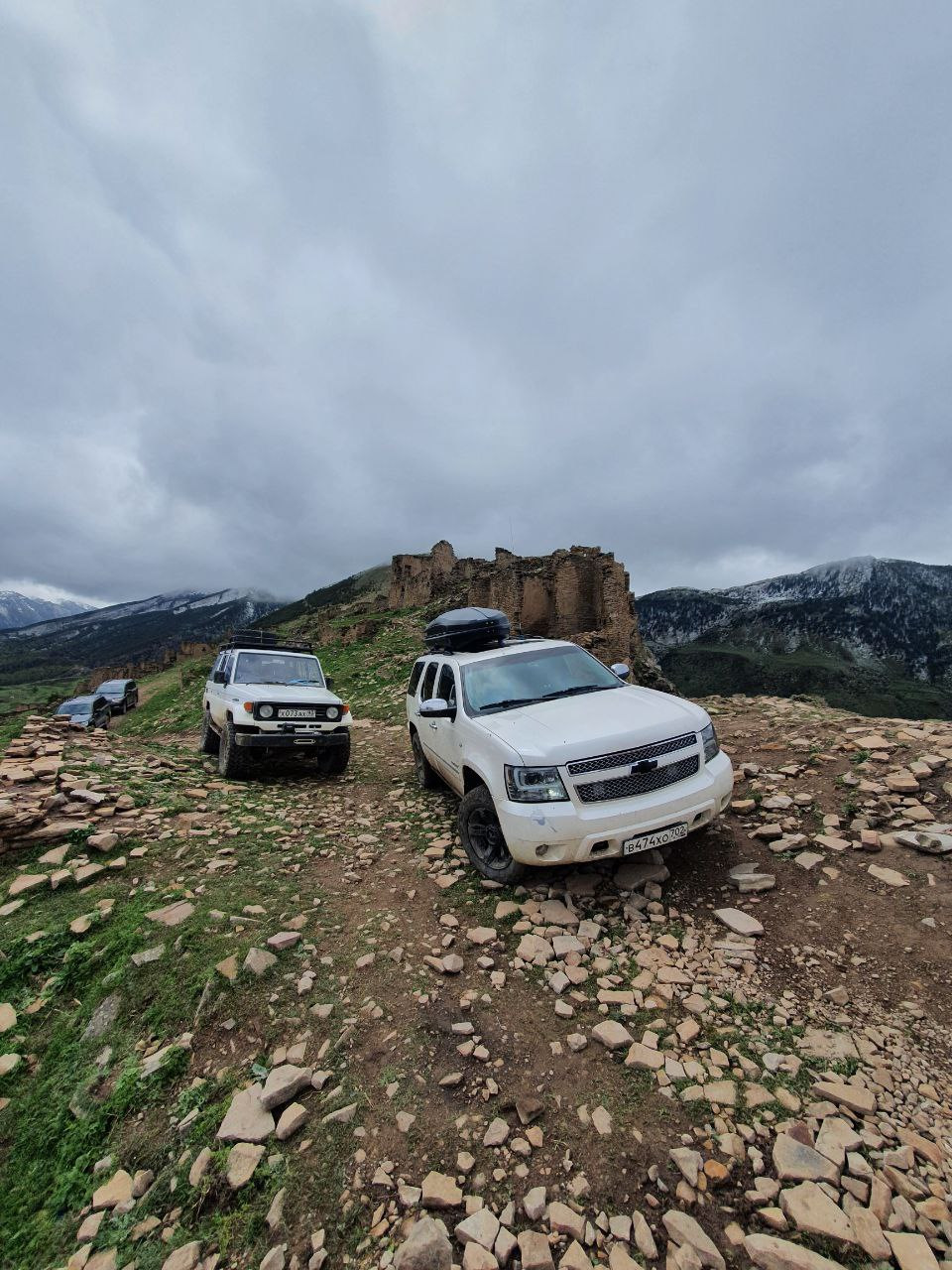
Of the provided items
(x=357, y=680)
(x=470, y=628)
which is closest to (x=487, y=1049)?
(x=470, y=628)

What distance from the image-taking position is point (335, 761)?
8.27 m

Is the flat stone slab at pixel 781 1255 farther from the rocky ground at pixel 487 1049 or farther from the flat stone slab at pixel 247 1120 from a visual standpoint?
the flat stone slab at pixel 247 1120

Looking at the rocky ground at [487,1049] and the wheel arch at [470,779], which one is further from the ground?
the wheel arch at [470,779]

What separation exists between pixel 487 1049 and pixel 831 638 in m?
162

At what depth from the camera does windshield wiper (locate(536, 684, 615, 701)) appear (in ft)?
16.9

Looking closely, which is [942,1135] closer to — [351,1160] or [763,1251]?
[763,1251]

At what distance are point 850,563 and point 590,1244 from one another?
24228 cm

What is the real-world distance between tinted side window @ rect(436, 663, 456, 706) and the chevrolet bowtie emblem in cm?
222

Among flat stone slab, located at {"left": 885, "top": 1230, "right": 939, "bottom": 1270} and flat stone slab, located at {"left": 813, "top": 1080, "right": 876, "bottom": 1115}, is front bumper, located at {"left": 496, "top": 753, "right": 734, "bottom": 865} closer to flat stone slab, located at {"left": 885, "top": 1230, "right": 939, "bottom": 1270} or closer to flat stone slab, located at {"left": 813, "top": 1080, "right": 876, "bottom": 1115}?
flat stone slab, located at {"left": 813, "top": 1080, "right": 876, "bottom": 1115}

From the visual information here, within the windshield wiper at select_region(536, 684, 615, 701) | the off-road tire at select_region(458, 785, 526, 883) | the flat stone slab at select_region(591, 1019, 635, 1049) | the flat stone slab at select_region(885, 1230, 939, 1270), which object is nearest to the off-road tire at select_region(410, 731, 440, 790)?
the off-road tire at select_region(458, 785, 526, 883)

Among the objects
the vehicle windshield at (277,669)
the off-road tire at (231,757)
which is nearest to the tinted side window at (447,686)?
the off-road tire at (231,757)

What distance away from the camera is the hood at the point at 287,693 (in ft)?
25.3

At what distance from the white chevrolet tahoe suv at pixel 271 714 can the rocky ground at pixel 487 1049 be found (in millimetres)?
2467

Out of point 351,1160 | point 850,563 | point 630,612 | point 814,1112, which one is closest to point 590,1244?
point 351,1160
